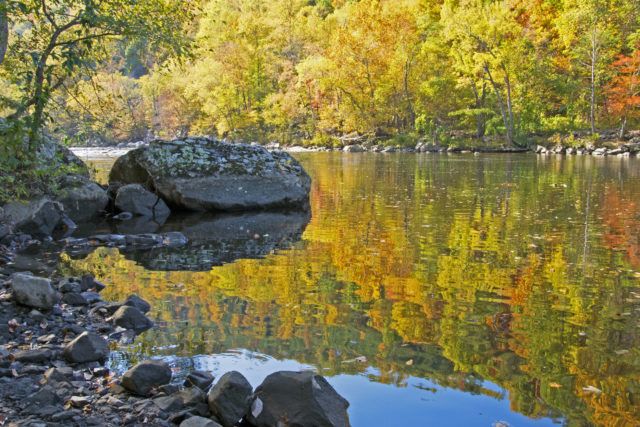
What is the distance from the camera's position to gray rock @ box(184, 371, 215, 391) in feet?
16.4

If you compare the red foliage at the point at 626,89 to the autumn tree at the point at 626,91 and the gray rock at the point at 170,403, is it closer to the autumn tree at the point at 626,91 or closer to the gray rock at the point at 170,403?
the autumn tree at the point at 626,91

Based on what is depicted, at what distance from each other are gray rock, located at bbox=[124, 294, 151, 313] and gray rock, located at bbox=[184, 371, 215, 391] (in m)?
2.22

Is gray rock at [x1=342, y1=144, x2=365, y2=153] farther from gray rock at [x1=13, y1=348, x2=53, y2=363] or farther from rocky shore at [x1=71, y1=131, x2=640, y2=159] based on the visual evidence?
gray rock at [x1=13, y1=348, x2=53, y2=363]

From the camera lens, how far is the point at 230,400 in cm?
441

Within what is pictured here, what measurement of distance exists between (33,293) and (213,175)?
9.08 metres

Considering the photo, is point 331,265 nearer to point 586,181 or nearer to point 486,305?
point 486,305

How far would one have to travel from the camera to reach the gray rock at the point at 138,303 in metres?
7.14

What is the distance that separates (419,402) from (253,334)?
2130 millimetres

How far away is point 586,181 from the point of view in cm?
2194

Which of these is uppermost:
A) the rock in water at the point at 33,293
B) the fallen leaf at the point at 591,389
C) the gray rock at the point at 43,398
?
the rock in water at the point at 33,293

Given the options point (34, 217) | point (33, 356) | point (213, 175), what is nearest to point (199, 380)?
point (33, 356)

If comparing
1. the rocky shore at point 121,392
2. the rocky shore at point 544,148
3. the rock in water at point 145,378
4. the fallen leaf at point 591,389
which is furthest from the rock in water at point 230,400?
the rocky shore at point 544,148

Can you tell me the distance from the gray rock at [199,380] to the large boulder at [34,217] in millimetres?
8174

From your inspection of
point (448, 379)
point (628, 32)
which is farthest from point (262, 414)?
point (628, 32)
